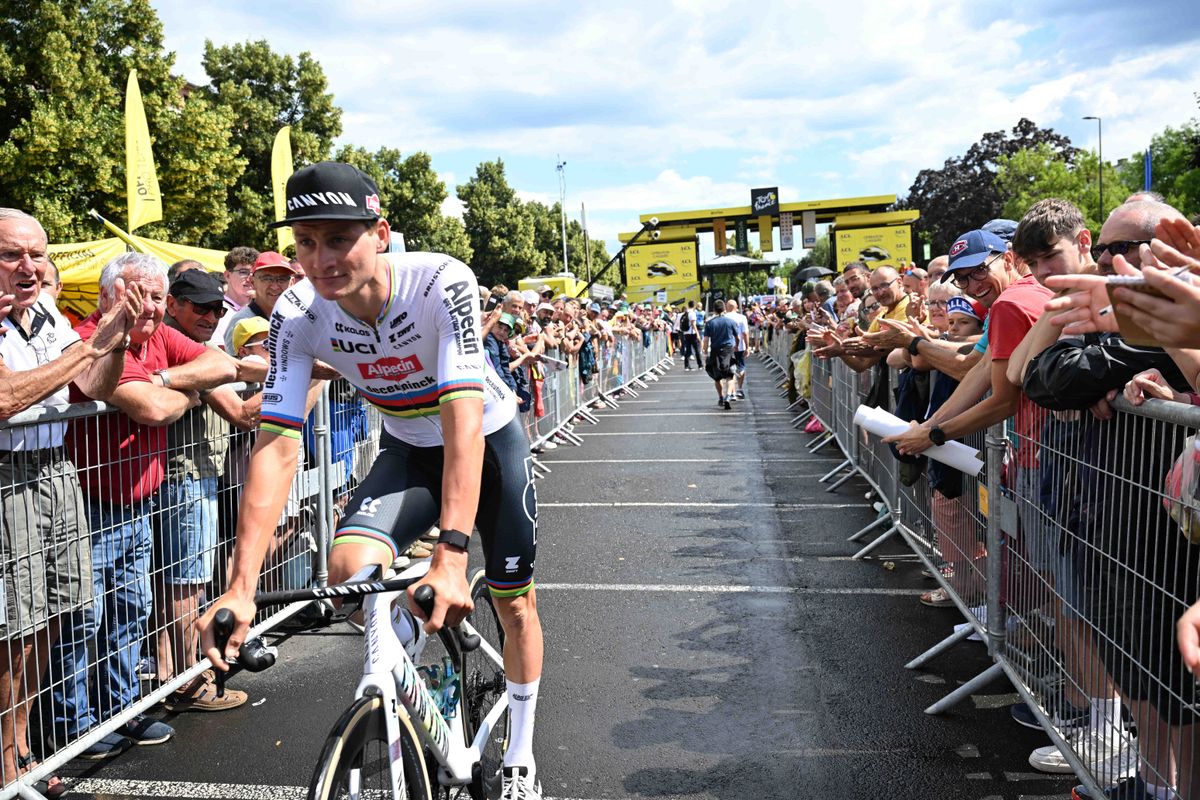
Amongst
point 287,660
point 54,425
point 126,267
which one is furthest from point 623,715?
point 126,267

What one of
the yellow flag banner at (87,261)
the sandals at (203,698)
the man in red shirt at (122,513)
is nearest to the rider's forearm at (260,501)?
the man in red shirt at (122,513)

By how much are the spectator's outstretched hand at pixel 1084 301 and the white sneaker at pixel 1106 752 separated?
4.39 ft

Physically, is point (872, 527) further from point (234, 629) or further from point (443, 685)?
point (234, 629)

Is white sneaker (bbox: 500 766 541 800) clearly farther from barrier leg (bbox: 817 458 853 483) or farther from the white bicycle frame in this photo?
barrier leg (bbox: 817 458 853 483)

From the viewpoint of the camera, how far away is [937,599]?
6.32 metres

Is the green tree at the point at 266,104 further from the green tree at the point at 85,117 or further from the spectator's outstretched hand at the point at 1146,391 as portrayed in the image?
the spectator's outstretched hand at the point at 1146,391

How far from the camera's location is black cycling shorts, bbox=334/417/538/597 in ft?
10.8

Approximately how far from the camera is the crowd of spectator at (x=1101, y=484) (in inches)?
96.5

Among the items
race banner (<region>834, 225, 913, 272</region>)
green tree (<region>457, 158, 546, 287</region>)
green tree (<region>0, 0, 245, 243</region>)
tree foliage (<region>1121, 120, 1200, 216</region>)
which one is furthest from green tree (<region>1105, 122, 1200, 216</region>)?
green tree (<region>0, 0, 245, 243</region>)

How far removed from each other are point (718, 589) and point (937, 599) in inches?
53.9

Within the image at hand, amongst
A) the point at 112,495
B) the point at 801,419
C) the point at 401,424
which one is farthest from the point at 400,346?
the point at 801,419

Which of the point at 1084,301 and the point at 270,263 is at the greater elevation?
the point at 270,263

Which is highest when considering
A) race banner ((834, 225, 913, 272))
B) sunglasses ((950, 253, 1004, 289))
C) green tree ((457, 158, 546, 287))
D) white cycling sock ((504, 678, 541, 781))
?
green tree ((457, 158, 546, 287))

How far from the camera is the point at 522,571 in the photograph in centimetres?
345
